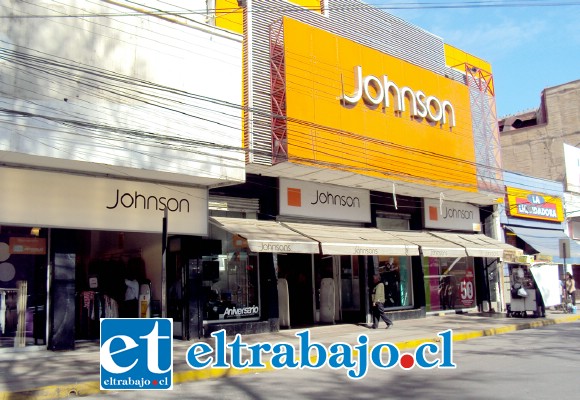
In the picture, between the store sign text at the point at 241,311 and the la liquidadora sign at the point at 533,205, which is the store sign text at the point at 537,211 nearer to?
the la liquidadora sign at the point at 533,205

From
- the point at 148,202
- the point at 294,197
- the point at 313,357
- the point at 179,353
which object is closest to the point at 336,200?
the point at 294,197

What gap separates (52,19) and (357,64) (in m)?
8.54

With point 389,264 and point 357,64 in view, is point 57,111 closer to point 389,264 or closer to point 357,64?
point 357,64

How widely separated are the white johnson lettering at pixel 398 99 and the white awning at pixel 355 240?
3670 mm

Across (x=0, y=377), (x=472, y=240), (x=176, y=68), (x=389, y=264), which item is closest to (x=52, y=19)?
(x=176, y=68)

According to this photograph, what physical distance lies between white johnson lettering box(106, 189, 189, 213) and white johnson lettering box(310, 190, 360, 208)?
14.2ft

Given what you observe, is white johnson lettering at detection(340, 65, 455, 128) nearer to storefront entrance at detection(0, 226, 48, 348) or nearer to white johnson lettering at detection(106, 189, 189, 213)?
white johnson lettering at detection(106, 189, 189, 213)

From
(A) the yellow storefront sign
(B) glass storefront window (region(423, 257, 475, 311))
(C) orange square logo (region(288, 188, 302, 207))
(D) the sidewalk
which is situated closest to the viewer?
(D) the sidewalk

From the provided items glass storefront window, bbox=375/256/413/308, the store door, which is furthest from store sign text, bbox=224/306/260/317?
glass storefront window, bbox=375/256/413/308

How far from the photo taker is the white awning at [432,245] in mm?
17464

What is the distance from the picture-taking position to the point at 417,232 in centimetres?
1955

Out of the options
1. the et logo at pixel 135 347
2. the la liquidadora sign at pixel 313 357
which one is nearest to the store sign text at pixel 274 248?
the la liquidadora sign at pixel 313 357

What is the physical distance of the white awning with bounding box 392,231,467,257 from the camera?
17.5 metres

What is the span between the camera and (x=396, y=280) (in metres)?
19.7
